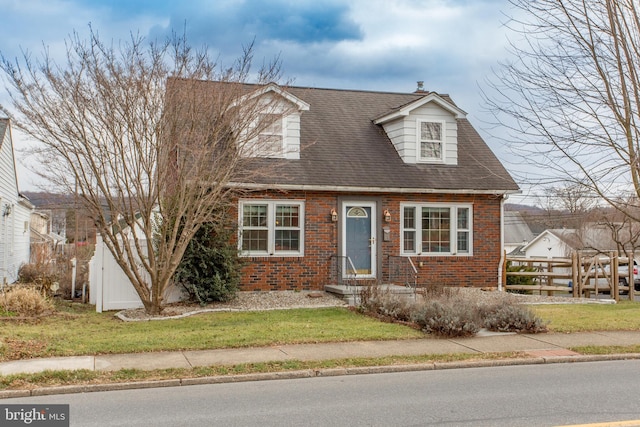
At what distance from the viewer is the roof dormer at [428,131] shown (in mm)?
19406

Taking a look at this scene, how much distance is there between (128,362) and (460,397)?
4777mm

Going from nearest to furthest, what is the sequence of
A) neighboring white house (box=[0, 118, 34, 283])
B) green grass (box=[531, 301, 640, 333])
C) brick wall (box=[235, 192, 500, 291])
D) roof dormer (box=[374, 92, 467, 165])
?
green grass (box=[531, 301, 640, 333]), brick wall (box=[235, 192, 500, 291]), roof dormer (box=[374, 92, 467, 165]), neighboring white house (box=[0, 118, 34, 283])

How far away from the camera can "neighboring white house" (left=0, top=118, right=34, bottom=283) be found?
20125 millimetres

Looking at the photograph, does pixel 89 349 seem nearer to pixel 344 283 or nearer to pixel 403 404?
pixel 403 404

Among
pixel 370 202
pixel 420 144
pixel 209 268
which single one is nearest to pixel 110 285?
pixel 209 268

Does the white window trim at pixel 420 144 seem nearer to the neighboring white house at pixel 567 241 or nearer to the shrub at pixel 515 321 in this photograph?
the shrub at pixel 515 321

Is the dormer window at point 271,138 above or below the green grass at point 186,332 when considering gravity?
above

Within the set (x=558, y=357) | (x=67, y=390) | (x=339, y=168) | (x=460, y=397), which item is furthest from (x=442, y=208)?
(x=67, y=390)

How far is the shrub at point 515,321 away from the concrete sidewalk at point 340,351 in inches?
10.6

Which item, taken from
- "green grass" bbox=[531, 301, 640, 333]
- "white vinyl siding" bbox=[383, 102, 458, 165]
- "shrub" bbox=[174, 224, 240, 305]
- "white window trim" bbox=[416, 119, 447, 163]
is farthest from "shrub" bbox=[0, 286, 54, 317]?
"white window trim" bbox=[416, 119, 447, 163]

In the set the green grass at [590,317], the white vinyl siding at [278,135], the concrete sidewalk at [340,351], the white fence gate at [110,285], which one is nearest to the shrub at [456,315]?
the concrete sidewalk at [340,351]

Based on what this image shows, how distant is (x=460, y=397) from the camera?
24.4ft

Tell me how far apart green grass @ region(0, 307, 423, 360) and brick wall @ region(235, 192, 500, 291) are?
2963 mm

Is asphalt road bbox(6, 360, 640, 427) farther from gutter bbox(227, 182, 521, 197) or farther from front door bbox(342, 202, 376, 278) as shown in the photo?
front door bbox(342, 202, 376, 278)
